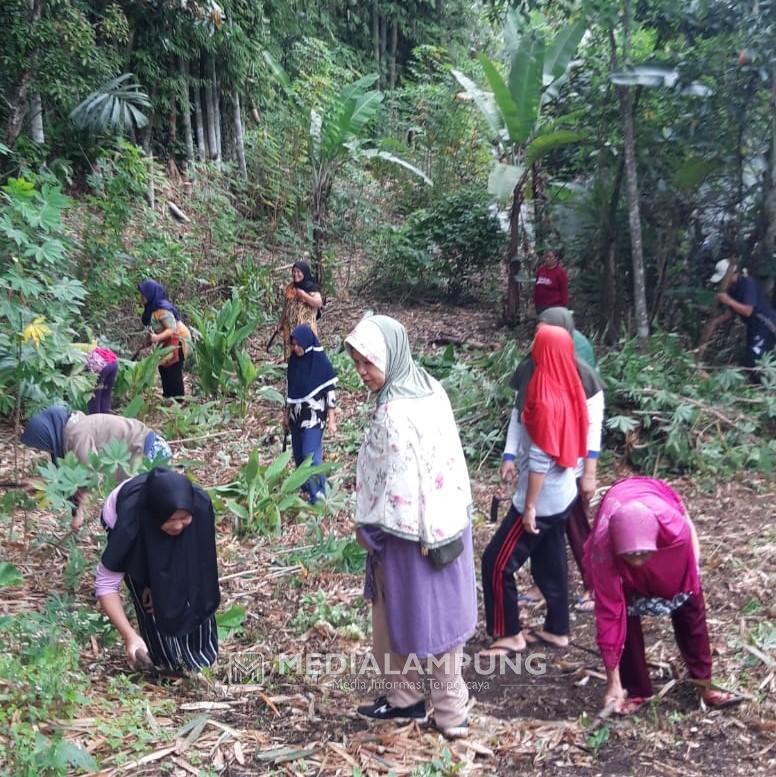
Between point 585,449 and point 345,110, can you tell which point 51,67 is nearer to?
point 345,110

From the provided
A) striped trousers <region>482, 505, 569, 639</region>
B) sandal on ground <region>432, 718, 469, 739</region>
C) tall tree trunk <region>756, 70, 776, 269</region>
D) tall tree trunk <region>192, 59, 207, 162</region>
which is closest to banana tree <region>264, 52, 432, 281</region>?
tall tree trunk <region>192, 59, 207, 162</region>

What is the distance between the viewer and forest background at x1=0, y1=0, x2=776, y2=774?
5914mm

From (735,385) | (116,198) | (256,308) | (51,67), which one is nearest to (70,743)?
(735,385)

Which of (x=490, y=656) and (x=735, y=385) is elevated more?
(x=735, y=385)

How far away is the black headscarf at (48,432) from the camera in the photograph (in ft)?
15.5

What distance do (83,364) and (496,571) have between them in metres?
3.42

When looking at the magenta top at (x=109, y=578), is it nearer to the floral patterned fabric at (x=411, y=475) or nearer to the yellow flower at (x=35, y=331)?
the floral patterned fabric at (x=411, y=475)

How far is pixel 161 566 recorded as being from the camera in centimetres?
350

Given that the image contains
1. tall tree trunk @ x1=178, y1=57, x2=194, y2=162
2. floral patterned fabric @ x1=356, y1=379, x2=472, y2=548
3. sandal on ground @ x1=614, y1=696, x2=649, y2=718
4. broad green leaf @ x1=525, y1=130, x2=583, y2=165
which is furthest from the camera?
tall tree trunk @ x1=178, y1=57, x2=194, y2=162

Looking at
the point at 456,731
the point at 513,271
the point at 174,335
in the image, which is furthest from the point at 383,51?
the point at 456,731

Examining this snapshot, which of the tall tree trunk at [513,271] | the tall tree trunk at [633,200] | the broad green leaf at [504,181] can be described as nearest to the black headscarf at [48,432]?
the tall tree trunk at [633,200]

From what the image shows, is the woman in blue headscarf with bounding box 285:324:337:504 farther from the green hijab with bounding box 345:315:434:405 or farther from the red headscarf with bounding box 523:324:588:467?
the green hijab with bounding box 345:315:434:405

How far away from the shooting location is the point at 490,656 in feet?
14.2

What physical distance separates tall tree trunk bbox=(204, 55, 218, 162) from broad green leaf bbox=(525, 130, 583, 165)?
211 inches
